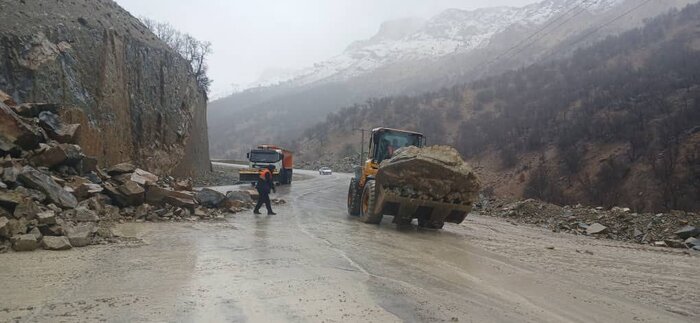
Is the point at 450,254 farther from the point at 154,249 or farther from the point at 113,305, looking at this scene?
the point at 113,305

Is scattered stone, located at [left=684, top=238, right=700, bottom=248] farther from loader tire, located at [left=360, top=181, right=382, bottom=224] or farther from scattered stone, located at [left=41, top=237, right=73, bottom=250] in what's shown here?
scattered stone, located at [left=41, top=237, right=73, bottom=250]

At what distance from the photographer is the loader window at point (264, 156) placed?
1190 inches

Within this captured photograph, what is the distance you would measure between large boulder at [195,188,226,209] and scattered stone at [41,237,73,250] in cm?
654

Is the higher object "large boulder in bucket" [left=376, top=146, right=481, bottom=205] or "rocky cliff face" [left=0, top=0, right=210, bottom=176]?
"rocky cliff face" [left=0, top=0, right=210, bottom=176]

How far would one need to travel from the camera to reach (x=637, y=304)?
6441 millimetres

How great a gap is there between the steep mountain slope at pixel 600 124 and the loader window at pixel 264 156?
43.6 feet

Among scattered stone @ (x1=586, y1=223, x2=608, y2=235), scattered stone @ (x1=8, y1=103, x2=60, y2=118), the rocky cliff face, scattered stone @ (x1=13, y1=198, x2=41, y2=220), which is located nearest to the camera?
scattered stone @ (x1=13, y1=198, x2=41, y2=220)

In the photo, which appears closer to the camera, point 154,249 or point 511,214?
point 154,249

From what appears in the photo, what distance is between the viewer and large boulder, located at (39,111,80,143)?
12.1 meters

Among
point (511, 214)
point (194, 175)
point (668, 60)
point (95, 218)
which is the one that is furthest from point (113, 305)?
point (668, 60)

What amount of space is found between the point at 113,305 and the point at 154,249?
3377 millimetres

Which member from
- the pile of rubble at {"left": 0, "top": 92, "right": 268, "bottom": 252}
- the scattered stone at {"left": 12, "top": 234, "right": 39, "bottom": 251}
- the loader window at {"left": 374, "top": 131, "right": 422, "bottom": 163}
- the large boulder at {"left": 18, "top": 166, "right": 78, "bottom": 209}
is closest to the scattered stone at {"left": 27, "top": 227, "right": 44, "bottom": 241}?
the pile of rubble at {"left": 0, "top": 92, "right": 268, "bottom": 252}

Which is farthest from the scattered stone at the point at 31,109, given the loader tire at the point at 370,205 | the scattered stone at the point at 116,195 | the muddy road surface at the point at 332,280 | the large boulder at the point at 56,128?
the loader tire at the point at 370,205

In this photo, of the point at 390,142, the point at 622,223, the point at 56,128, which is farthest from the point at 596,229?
the point at 56,128
